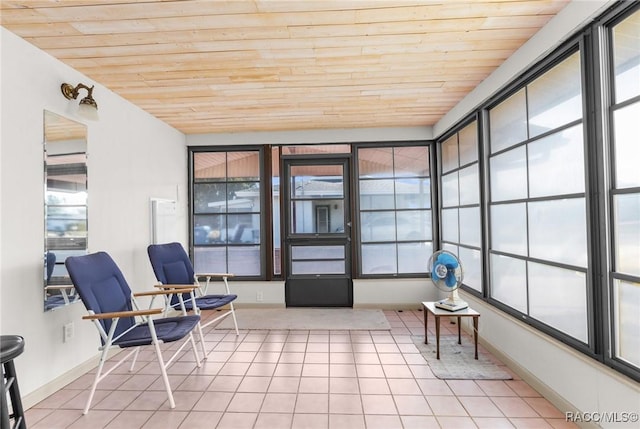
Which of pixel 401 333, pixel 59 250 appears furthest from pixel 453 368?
pixel 59 250

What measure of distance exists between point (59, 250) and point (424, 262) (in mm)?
3991

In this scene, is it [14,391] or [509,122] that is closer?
[14,391]

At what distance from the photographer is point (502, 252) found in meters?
2.94

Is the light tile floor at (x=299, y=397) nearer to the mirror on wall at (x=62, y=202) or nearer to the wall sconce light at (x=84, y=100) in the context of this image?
the mirror on wall at (x=62, y=202)

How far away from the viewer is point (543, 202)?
2.36 metres

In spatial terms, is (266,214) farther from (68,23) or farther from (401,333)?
(68,23)

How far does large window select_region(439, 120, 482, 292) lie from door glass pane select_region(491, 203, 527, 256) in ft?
0.75

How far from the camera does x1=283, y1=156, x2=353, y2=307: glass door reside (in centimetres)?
469

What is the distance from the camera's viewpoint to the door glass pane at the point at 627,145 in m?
1.63

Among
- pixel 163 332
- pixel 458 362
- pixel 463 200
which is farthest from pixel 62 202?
pixel 463 200

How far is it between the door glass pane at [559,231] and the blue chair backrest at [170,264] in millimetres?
3237

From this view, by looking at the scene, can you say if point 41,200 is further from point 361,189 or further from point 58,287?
point 361,189

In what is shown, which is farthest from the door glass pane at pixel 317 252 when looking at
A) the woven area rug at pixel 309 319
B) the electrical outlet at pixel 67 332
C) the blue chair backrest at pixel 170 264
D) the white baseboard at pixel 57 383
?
the electrical outlet at pixel 67 332

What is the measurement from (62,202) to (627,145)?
11.6 feet
